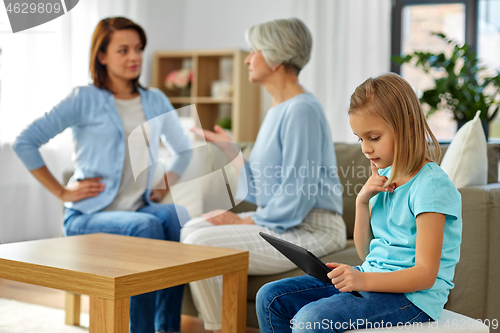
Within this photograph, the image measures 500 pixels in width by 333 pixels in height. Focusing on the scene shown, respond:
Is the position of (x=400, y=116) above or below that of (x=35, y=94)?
below

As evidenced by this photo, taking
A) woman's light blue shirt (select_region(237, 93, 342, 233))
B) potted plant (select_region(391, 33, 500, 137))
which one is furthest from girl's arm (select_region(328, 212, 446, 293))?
potted plant (select_region(391, 33, 500, 137))

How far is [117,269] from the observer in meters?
1.18

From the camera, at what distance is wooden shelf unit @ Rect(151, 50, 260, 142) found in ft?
13.5

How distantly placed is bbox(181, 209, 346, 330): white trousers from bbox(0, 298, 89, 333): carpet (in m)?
0.54

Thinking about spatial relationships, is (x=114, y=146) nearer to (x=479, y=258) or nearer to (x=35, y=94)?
(x=479, y=258)

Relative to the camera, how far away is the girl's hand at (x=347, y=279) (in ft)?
3.21

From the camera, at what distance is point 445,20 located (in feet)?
13.3

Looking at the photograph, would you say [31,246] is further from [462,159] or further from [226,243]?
Answer: [462,159]

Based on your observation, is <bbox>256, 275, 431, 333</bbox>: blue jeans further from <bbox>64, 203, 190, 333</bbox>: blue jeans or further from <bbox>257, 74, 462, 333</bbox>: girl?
<bbox>64, 203, 190, 333</bbox>: blue jeans

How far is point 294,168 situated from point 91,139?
817mm

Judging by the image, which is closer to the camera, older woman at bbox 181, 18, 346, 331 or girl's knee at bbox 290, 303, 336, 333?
girl's knee at bbox 290, 303, 336, 333

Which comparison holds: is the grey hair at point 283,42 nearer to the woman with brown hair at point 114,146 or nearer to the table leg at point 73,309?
the woman with brown hair at point 114,146

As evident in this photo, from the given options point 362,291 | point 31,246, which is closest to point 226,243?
point 31,246

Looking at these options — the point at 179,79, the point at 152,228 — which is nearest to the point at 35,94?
the point at 179,79
